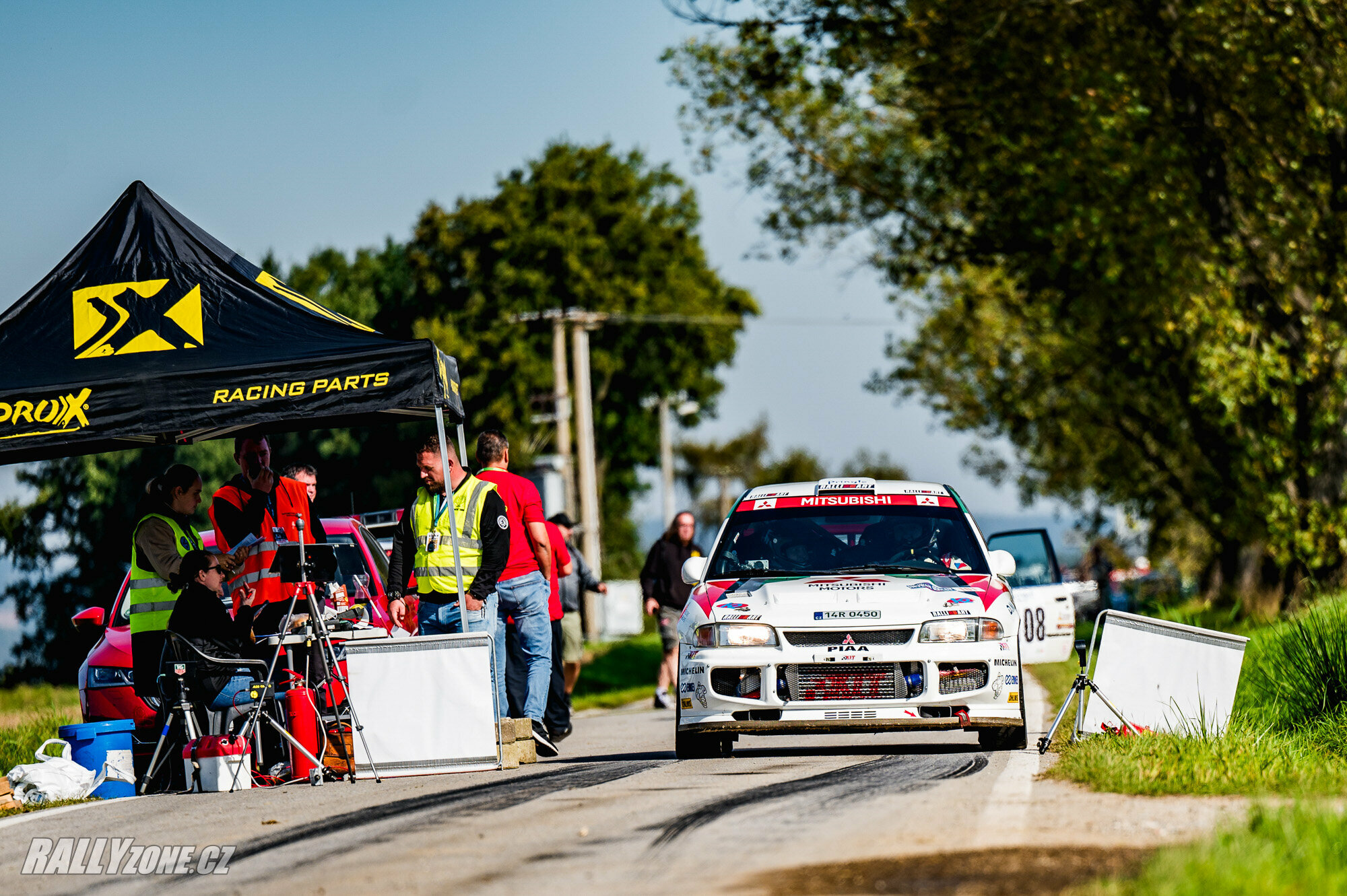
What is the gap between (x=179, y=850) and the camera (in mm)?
7363

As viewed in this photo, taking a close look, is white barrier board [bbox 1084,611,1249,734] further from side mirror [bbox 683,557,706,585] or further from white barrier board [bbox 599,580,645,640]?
white barrier board [bbox 599,580,645,640]

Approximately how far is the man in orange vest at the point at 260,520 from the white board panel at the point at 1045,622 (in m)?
6.53

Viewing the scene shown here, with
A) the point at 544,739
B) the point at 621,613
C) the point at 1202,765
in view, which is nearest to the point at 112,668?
the point at 544,739

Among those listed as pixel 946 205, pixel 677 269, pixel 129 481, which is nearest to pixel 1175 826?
pixel 946 205

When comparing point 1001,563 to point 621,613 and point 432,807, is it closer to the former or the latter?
point 432,807

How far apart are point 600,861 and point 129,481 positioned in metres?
35.8

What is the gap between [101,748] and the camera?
10391mm

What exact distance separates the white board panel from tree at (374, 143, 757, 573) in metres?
33.6

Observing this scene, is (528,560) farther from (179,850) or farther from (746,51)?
(746,51)

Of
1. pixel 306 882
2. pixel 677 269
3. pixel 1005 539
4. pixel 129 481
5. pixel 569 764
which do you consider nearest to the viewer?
pixel 306 882

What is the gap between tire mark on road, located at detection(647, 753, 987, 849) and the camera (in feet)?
23.9

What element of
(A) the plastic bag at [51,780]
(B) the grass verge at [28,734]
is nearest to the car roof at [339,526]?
(B) the grass verge at [28,734]

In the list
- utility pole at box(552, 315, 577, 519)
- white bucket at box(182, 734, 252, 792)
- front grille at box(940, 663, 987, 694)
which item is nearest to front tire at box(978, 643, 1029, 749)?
front grille at box(940, 663, 987, 694)

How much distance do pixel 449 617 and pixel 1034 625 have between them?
6049 millimetres
